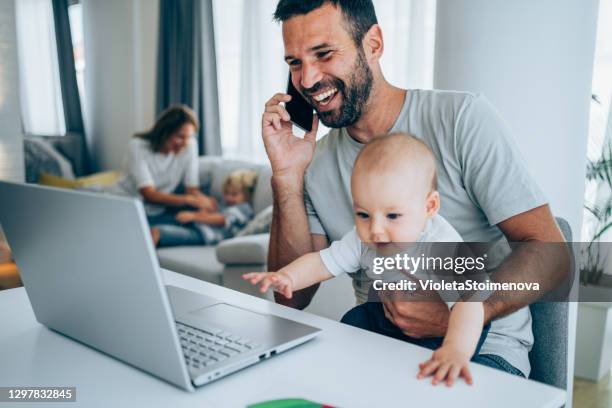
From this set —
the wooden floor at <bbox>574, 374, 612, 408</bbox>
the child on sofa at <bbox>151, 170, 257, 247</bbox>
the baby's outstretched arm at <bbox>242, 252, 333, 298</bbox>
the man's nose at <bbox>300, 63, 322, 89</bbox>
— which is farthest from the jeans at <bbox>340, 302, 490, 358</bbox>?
the child on sofa at <bbox>151, 170, 257, 247</bbox>

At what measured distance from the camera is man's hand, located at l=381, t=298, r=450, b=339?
99cm

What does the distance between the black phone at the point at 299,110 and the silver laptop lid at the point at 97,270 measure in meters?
0.67

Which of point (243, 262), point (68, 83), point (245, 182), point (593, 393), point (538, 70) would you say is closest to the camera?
point (538, 70)

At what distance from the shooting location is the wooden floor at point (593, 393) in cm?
213

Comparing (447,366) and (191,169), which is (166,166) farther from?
(447,366)

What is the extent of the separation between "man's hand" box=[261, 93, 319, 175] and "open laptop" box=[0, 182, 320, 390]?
18.3 inches

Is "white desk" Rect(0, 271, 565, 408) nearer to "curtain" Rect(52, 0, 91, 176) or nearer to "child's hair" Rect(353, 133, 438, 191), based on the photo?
"child's hair" Rect(353, 133, 438, 191)

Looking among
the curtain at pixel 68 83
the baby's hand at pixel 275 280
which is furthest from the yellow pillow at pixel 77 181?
the baby's hand at pixel 275 280

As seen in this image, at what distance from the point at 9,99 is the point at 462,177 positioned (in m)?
3.09

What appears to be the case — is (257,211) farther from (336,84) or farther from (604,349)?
(336,84)

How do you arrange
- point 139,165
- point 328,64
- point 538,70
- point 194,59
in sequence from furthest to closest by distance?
point 194,59 → point 139,165 → point 538,70 → point 328,64

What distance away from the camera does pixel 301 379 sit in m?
0.76

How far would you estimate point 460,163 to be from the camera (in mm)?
1188

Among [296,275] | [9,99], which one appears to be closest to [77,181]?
[9,99]
